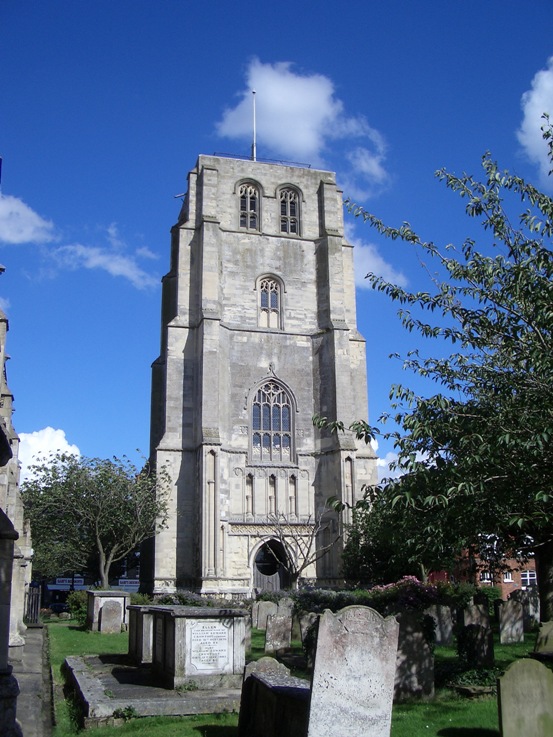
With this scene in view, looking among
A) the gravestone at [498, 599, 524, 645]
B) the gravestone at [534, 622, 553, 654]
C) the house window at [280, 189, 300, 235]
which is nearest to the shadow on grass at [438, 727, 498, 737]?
the gravestone at [534, 622, 553, 654]

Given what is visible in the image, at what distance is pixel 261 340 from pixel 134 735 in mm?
29820

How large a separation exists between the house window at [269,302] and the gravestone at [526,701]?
3147 cm

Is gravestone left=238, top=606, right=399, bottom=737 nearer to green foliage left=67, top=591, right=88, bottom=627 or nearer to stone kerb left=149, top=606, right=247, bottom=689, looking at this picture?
stone kerb left=149, top=606, right=247, bottom=689

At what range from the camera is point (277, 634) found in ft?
56.7

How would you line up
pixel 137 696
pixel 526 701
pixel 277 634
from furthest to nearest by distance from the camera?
pixel 277 634 < pixel 137 696 < pixel 526 701

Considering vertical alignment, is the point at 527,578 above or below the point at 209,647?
below

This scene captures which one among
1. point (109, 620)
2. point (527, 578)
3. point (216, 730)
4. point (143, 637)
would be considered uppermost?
point (143, 637)

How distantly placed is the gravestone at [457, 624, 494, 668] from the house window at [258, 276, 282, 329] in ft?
87.1

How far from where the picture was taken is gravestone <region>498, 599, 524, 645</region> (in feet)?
63.7

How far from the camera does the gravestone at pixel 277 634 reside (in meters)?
17.2

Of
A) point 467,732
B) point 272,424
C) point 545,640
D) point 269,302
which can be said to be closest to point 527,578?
point 272,424

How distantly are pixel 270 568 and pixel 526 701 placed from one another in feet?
96.7

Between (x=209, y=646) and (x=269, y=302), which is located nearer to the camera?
(x=209, y=646)

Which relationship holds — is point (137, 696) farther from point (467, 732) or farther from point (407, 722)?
point (467, 732)
